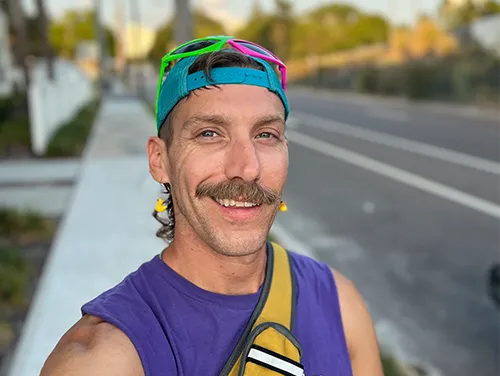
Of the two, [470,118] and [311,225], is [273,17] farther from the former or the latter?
[311,225]

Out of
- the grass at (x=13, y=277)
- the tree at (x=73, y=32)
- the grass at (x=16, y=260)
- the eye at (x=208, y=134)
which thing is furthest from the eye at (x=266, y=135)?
the tree at (x=73, y=32)

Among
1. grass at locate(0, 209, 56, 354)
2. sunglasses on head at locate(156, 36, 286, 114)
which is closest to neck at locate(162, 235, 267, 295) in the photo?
sunglasses on head at locate(156, 36, 286, 114)

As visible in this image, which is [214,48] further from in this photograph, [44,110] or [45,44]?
[45,44]

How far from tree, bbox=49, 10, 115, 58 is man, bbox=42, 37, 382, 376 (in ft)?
306

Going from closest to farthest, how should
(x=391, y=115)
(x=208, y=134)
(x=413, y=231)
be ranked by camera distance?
(x=208, y=134), (x=413, y=231), (x=391, y=115)

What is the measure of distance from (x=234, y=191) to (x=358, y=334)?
0.63m

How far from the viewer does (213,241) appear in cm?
156

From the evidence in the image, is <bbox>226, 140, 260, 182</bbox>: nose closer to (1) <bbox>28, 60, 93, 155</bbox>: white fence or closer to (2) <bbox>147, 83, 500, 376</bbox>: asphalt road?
(2) <bbox>147, 83, 500, 376</bbox>: asphalt road

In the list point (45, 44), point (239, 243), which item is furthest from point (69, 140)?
point (239, 243)

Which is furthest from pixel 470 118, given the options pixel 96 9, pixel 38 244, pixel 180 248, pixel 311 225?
pixel 96 9

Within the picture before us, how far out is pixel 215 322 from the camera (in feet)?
4.75

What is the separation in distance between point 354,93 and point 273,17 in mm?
53033

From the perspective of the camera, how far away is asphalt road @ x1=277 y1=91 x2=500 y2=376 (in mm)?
4233

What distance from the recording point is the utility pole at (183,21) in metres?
7.82
